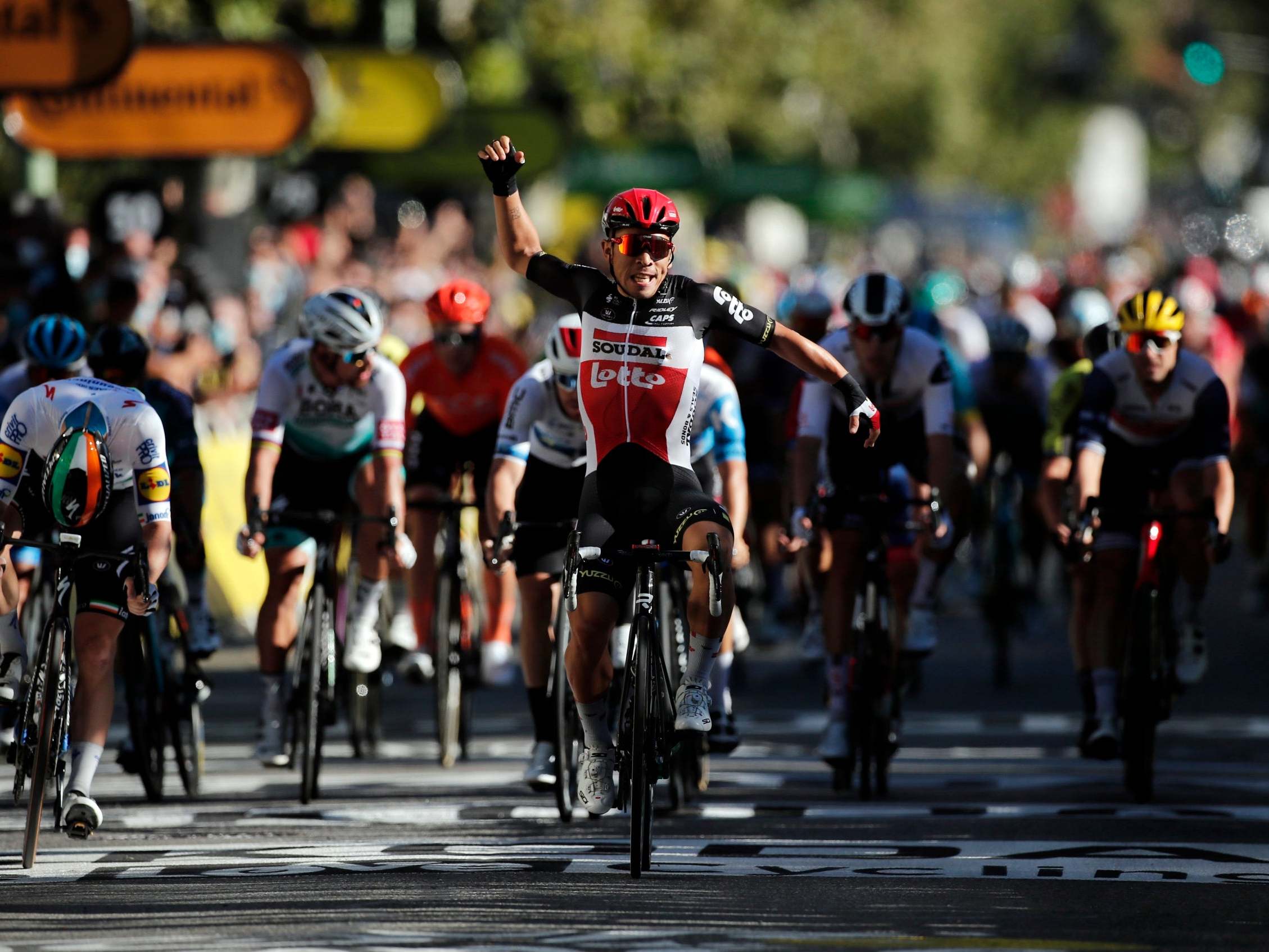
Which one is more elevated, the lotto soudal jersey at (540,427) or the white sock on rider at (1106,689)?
the lotto soudal jersey at (540,427)

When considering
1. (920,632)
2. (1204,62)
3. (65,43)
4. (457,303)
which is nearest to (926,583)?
(920,632)

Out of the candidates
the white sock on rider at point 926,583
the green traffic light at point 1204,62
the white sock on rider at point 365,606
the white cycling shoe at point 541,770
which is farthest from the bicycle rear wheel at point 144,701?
the green traffic light at point 1204,62

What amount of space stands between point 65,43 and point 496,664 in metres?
4.21

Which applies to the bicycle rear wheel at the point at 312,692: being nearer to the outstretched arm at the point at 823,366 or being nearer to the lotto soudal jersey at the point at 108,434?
the lotto soudal jersey at the point at 108,434

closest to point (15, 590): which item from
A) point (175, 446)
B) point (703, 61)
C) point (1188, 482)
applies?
point (175, 446)

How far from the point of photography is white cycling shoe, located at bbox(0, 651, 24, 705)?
9.88 m

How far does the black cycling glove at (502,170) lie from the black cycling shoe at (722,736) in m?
2.68

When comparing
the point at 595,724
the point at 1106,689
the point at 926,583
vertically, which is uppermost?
the point at 926,583

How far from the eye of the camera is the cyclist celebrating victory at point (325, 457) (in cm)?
Result: 1159

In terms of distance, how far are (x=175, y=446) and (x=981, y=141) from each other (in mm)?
86037

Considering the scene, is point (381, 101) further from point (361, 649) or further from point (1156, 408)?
point (1156, 408)

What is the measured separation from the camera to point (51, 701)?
930cm

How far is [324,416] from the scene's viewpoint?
39.2ft

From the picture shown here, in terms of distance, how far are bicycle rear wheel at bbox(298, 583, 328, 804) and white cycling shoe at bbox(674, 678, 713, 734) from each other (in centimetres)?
237
